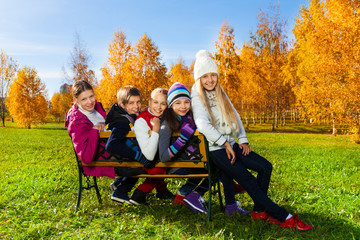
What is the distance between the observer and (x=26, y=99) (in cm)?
3678

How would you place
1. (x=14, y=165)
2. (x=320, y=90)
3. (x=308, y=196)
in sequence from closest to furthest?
(x=308, y=196), (x=14, y=165), (x=320, y=90)

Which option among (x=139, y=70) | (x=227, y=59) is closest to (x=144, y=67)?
(x=139, y=70)

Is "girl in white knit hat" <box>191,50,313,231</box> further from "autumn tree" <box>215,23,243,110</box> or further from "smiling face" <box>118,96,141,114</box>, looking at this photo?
"autumn tree" <box>215,23,243,110</box>

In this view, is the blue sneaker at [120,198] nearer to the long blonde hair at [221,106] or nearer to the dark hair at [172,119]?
the dark hair at [172,119]

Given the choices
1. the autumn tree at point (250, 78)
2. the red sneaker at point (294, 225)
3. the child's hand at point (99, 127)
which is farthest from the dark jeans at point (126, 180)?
the autumn tree at point (250, 78)

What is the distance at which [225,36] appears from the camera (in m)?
26.5

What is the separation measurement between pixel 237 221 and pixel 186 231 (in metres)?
0.69

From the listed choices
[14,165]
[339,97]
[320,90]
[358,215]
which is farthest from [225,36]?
[358,215]

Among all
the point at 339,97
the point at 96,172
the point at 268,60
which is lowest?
the point at 96,172

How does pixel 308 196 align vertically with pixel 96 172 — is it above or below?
below

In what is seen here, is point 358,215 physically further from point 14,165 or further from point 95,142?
point 14,165

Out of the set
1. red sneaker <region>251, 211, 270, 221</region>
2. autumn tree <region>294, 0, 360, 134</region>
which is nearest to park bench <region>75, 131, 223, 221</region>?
red sneaker <region>251, 211, 270, 221</region>

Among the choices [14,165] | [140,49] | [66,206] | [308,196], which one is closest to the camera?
[66,206]

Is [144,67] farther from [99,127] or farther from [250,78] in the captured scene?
[99,127]
